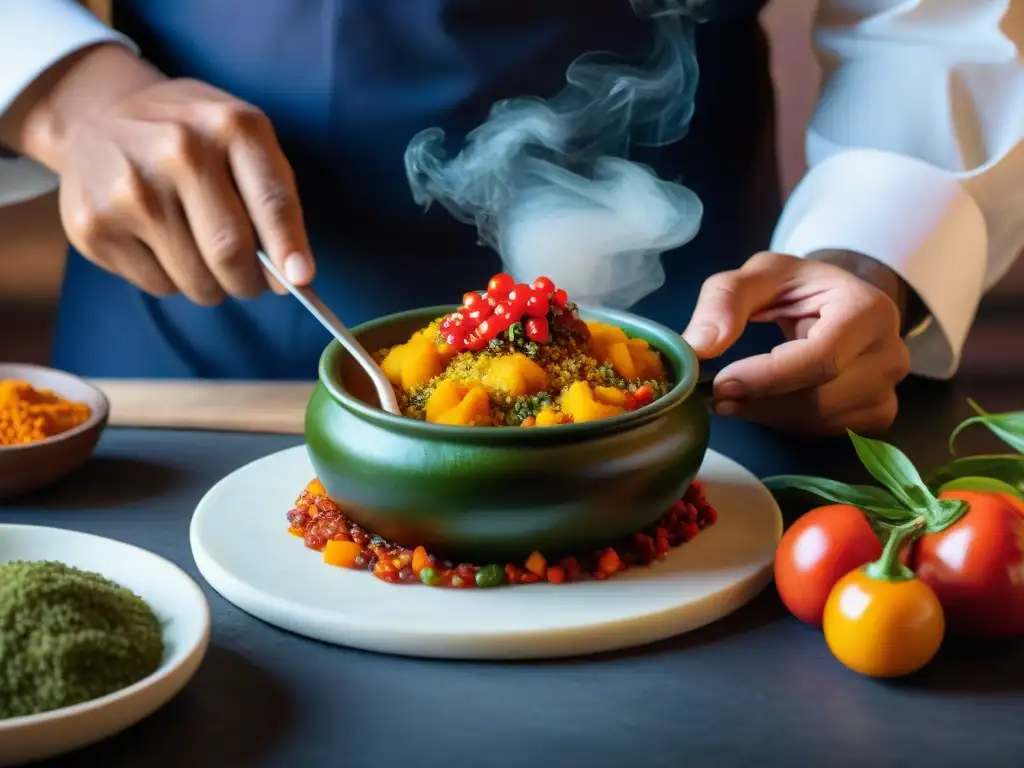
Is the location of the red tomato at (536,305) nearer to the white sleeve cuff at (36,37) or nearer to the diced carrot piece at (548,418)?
the diced carrot piece at (548,418)

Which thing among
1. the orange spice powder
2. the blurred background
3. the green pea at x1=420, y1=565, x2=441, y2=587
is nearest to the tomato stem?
the green pea at x1=420, y1=565, x2=441, y2=587

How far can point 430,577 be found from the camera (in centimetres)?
101

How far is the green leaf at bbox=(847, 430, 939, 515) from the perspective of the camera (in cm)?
101

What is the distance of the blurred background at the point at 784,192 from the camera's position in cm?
310

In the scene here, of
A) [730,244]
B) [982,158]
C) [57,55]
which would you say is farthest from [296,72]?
[982,158]

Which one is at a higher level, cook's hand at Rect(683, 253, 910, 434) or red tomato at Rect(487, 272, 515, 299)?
red tomato at Rect(487, 272, 515, 299)

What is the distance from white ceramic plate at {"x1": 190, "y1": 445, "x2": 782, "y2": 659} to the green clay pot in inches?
1.8

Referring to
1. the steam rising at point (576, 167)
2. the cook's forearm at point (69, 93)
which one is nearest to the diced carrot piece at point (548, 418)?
the steam rising at point (576, 167)

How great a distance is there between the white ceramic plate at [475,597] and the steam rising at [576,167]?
625mm

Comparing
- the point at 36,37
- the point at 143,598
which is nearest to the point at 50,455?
the point at 143,598

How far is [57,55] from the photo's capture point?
1.52m

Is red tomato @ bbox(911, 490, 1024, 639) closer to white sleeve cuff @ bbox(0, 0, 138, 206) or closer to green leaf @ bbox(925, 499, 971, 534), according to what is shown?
green leaf @ bbox(925, 499, 971, 534)

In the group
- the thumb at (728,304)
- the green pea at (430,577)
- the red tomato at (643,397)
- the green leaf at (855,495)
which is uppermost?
the red tomato at (643,397)

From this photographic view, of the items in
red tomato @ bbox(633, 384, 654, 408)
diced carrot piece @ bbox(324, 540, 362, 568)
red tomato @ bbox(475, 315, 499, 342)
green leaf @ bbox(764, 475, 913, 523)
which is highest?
red tomato @ bbox(475, 315, 499, 342)
